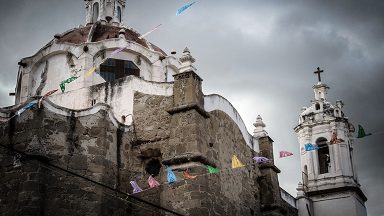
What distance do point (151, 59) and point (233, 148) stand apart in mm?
4525

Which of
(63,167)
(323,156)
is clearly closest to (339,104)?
(323,156)

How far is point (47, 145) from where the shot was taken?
12.2m

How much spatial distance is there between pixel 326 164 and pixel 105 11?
40.8 ft

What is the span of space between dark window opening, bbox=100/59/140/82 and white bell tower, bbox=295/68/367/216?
10079 millimetres

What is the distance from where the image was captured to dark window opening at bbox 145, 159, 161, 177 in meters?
13.5

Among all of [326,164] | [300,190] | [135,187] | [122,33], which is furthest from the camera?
[326,164]

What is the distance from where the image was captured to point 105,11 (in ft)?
69.2

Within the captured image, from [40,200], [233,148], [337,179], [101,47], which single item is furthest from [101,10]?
[337,179]

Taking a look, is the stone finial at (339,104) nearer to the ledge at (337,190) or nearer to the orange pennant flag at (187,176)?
the ledge at (337,190)

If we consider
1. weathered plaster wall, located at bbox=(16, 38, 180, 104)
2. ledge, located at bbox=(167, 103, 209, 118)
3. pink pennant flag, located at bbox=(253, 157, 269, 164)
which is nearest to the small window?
weathered plaster wall, located at bbox=(16, 38, 180, 104)

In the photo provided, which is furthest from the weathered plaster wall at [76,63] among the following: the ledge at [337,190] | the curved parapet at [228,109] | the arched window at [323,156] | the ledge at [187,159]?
the arched window at [323,156]

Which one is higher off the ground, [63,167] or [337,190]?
[337,190]

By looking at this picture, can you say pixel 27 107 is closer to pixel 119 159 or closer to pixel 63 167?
pixel 63 167

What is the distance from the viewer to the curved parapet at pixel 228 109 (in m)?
14.1
